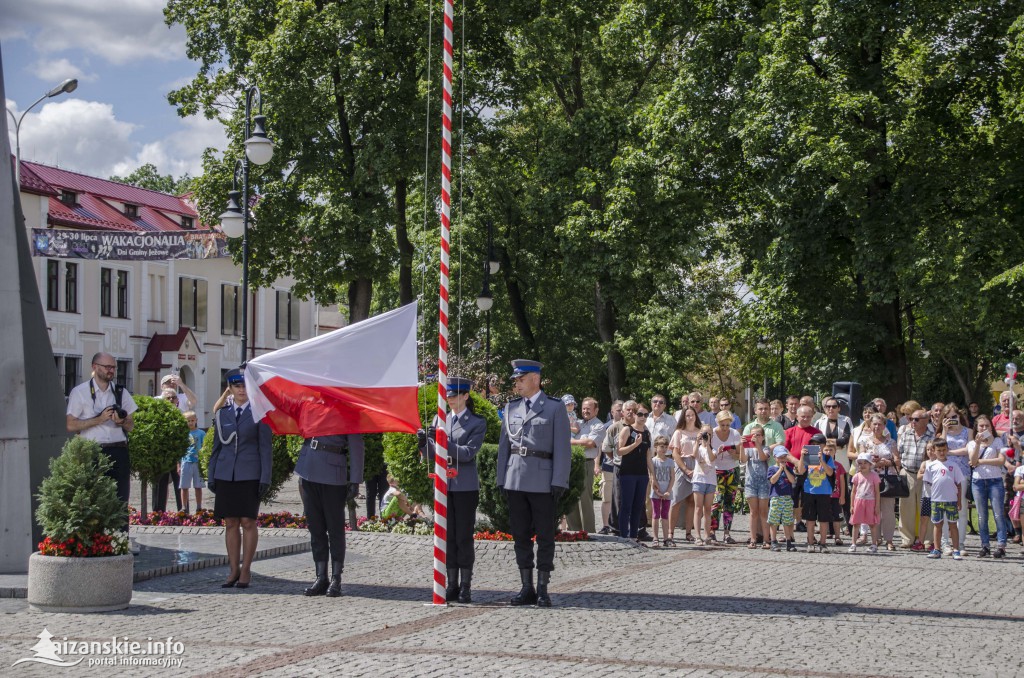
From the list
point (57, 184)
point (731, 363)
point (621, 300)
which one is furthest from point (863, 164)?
point (57, 184)

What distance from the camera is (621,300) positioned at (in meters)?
34.2

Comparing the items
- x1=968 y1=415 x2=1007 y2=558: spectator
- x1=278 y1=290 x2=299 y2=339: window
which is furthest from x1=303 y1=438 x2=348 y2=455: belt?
x1=278 y1=290 x2=299 y2=339: window

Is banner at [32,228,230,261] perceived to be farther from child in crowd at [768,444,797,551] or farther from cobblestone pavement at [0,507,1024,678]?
cobblestone pavement at [0,507,1024,678]

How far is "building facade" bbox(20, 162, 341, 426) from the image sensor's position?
174 feet

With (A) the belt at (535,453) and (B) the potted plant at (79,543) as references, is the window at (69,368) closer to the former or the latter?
(B) the potted plant at (79,543)

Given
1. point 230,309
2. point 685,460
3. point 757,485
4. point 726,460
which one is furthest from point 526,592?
point 230,309

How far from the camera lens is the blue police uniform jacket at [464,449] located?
37.9 feet

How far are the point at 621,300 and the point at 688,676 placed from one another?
26424 mm

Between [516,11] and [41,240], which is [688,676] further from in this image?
[41,240]

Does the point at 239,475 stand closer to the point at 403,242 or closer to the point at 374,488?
the point at 374,488

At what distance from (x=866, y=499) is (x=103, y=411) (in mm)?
9866

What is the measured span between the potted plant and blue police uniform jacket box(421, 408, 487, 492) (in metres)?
2.80

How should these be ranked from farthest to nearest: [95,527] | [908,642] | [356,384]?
[356,384]
[95,527]
[908,642]

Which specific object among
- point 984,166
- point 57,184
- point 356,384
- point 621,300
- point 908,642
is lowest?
point 908,642
